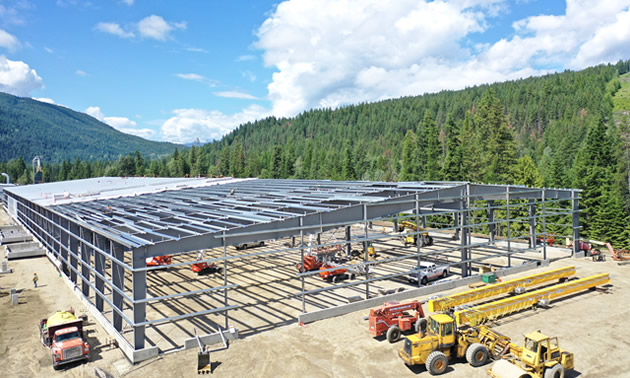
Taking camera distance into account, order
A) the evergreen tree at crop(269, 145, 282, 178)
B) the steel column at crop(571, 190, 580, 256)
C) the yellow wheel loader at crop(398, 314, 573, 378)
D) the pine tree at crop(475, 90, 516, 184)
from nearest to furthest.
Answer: the yellow wheel loader at crop(398, 314, 573, 378)
the steel column at crop(571, 190, 580, 256)
the pine tree at crop(475, 90, 516, 184)
the evergreen tree at crop(269, 145, 282, 178)

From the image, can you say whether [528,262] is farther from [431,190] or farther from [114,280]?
[114,280]

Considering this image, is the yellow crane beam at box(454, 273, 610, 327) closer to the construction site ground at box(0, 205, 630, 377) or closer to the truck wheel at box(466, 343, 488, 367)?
the construction site ground at box(0, 205, 630, 377)

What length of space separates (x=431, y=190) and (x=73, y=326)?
64.8 ft

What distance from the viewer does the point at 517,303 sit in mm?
19609

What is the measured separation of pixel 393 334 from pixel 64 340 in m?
13.6

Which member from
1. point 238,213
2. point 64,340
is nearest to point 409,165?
point 238,213

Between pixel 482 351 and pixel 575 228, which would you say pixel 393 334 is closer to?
pixel 482 351

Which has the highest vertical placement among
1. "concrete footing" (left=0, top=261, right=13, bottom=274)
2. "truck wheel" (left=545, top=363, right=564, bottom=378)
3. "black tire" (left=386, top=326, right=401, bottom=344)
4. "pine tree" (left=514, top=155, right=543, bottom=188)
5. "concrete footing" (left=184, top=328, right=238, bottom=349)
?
"pine tree" (left=514, top=155, right=543, bottom=188)

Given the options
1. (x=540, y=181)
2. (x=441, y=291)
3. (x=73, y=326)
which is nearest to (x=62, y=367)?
(x=73, y=326)

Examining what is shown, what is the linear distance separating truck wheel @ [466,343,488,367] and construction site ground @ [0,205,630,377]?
26 cm

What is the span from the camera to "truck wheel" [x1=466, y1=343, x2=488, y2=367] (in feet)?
48.3

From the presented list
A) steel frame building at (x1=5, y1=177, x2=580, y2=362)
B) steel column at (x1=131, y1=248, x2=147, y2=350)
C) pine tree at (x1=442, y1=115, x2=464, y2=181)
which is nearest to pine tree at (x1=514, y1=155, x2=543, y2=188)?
pine tree at (x1=442, y1=115, x2=464, y2=181)

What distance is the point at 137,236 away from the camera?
709 inches

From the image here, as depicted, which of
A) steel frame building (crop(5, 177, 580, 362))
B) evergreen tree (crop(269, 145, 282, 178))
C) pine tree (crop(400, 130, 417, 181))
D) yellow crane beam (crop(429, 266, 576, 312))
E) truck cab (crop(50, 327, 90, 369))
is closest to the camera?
truck cab (crop(50, 327, 90, 369))
